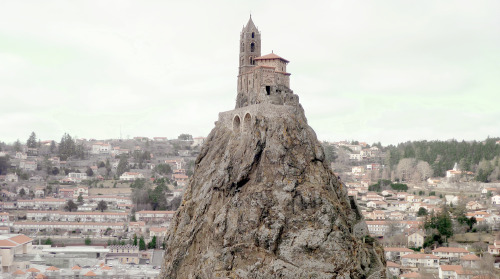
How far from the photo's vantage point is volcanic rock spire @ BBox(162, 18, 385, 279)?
40.0 metres

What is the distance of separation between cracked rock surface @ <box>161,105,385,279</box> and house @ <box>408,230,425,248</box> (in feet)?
107

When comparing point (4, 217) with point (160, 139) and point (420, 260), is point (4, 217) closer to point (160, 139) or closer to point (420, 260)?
point (420, 260)

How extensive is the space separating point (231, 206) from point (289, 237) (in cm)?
469

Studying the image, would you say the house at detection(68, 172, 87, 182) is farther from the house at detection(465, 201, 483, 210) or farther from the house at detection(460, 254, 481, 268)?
the house at detection(460, 254, 481, 268)

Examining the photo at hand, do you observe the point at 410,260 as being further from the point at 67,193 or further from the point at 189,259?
the point at 67,193

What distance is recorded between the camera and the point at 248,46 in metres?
52.7

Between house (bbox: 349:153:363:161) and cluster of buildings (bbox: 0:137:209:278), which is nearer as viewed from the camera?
cluster of buildings (bbox: 0:137:209:278)

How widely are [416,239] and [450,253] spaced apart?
8.74 meters

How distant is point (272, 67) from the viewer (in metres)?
48.2

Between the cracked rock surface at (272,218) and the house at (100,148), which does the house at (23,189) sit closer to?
the house at (100,148)

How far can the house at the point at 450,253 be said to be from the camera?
67.7 m

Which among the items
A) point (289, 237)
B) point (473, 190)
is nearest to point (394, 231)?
point (473, 190)

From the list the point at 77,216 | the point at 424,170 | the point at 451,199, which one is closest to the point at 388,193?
the point at 424,170

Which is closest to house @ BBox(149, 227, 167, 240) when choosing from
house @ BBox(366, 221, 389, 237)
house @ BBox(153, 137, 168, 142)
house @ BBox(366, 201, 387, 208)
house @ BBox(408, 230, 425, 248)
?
house @ BBox(366, 221, 389, 237)
